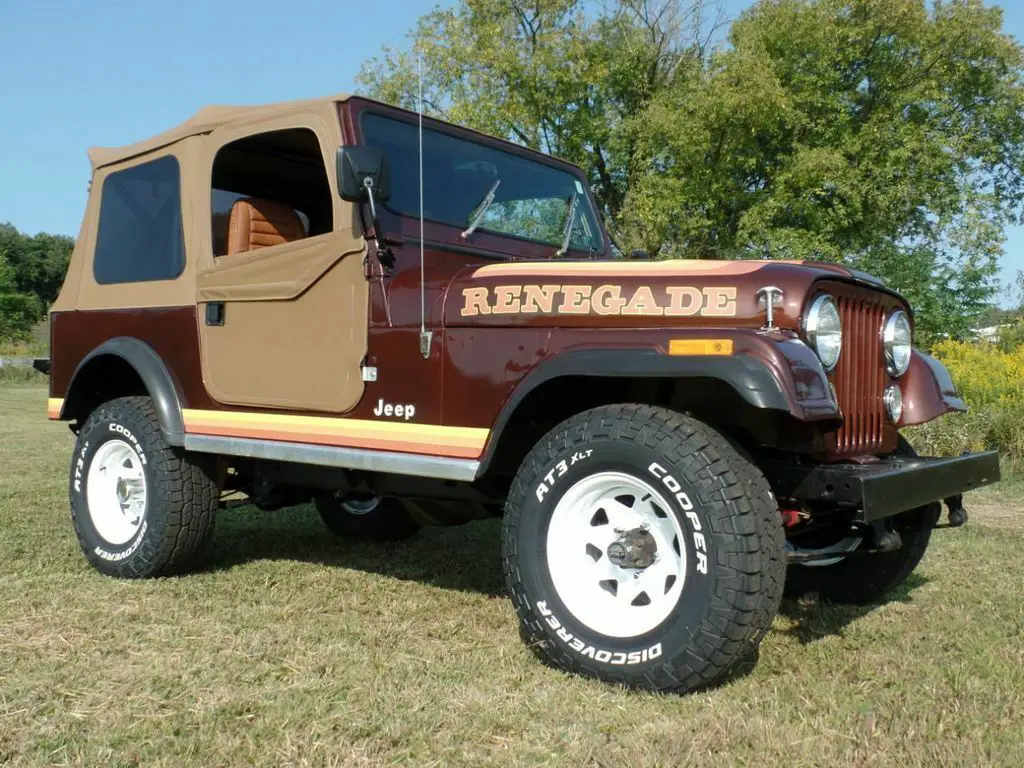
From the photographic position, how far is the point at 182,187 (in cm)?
452

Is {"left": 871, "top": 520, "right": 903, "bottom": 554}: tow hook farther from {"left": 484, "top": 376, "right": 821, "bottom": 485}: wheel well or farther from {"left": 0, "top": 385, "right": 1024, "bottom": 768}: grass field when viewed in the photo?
{"left": 484, "top": 376, "right": 821, "bottom": 485}: wheel well

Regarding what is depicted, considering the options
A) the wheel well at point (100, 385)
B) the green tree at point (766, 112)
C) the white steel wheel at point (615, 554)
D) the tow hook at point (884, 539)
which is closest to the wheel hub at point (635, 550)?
the white steel wheel at point (615, 554)

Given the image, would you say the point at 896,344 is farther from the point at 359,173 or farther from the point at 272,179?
the point at 272,179

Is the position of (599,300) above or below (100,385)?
above

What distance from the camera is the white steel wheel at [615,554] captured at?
2988mm

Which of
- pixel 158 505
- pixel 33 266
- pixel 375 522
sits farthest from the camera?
pixel 33 266

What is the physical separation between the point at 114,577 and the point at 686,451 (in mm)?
3053

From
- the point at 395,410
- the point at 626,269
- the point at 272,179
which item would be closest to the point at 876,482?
the point at 626,269

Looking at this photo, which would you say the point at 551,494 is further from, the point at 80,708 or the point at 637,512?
the point at 80,708

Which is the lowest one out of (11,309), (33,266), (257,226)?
(257,226)

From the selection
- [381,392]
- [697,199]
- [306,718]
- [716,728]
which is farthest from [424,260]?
[697,199]

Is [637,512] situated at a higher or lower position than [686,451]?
lower

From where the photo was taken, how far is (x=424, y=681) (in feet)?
9.94

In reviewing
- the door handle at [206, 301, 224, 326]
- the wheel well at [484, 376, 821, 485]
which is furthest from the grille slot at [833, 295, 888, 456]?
the door handle at [206, 301, 224, 326]
